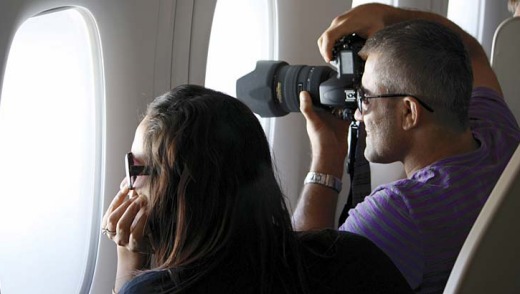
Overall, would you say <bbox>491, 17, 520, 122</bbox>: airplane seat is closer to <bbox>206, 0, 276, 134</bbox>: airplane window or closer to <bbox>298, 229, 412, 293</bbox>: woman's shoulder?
<bbox>206, 0, 276, 134</bbox>: airplane window

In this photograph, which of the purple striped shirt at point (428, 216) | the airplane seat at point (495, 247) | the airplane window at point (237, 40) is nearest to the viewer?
the airplane seat at point (495, 247)

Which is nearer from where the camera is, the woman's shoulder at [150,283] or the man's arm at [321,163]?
the woman's shoulder at [150,283]

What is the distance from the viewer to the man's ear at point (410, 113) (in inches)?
54.0

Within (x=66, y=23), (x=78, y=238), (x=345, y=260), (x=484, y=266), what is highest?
(x=66, y=23)

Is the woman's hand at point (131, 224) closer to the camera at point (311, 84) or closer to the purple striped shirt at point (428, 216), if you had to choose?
the purple striped shirt at point (428, 216)

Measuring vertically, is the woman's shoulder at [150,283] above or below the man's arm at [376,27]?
below

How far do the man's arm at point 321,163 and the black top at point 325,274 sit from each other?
0.45 m

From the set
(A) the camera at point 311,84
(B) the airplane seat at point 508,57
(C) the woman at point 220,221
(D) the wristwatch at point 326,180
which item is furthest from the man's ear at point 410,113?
(B) the airplane seat at point 508,57

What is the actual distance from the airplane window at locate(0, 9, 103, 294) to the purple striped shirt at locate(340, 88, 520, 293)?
535 mm

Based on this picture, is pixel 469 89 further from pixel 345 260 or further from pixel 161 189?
pixel 161 189

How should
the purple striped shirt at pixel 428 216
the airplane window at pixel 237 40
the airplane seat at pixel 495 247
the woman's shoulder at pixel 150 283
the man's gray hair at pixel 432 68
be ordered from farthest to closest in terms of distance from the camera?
the airplane window at pixel 237 40
the man's gray hair at pixel 432 68
the purple striped shirt at pixel 428 216
the woman's shoulder at pixel 150 283
the airplane seat at pixel 495 247

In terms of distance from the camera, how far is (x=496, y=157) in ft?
4.60

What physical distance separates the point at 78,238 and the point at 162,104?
57cm

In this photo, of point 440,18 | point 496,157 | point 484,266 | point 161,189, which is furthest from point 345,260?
point 440,18
